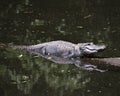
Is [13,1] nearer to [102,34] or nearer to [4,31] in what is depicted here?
[4,31]

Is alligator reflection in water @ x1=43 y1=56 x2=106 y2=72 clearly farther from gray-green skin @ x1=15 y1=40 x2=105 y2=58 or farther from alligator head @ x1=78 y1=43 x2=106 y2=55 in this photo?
alligator head @ x1=78 y1=43 x2=106 y2=55

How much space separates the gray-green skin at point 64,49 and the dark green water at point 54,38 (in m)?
0.22

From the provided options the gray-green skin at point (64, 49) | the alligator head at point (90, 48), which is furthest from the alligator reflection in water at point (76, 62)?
the alligator head at point (90, 48)

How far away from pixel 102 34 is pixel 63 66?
91.3 inches

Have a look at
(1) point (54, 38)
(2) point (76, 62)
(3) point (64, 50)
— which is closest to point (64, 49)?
(3) point (64, 50)

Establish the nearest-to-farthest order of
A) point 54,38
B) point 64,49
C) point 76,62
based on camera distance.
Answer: point 76,62 < point 64,49 < point 54,38

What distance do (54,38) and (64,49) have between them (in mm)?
1312

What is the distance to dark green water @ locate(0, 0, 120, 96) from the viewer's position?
25.4ft

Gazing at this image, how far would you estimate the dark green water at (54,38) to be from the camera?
305 inches

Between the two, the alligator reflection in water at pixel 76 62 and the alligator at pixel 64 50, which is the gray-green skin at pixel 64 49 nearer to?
the alligator at pixel 64 50

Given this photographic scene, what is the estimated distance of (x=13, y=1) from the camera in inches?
574

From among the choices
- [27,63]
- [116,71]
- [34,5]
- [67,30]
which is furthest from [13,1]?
[116,71]

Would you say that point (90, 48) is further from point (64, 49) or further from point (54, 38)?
point (54, 38)

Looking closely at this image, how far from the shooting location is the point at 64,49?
9.23 metres
